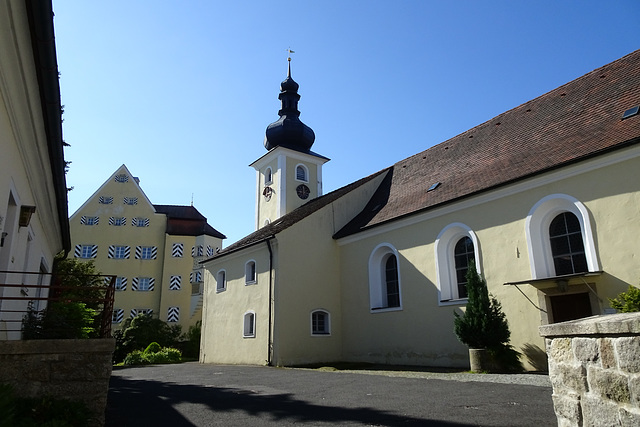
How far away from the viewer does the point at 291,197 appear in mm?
29203

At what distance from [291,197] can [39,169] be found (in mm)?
20837

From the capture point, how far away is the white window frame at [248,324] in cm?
2089

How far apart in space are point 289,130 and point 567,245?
68.8 feet

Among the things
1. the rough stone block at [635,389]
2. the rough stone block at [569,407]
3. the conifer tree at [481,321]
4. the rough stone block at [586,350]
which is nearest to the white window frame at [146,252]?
the conifer tree at [481,321]

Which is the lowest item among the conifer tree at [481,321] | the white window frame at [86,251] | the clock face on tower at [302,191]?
the conifer tree at [481,321]

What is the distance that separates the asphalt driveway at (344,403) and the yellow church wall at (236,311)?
8.58 metres

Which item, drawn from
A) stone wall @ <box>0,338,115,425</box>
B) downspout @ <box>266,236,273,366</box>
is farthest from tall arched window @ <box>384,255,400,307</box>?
stone wall @ <box>0,338,115,425</box>

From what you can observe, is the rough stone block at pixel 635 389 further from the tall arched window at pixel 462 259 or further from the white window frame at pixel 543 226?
the tall arched window at pixel 462 259

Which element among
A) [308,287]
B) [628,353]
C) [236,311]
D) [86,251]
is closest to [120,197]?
[86,251]

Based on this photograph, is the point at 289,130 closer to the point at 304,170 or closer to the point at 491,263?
the point at 304,170

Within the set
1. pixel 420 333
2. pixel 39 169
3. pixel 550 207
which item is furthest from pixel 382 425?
pixel 420 333

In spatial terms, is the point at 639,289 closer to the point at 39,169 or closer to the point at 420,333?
the point at 420,333

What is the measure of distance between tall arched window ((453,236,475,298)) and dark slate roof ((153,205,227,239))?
90.2 feet

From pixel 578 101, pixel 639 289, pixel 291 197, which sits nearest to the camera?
pixel 639 289
